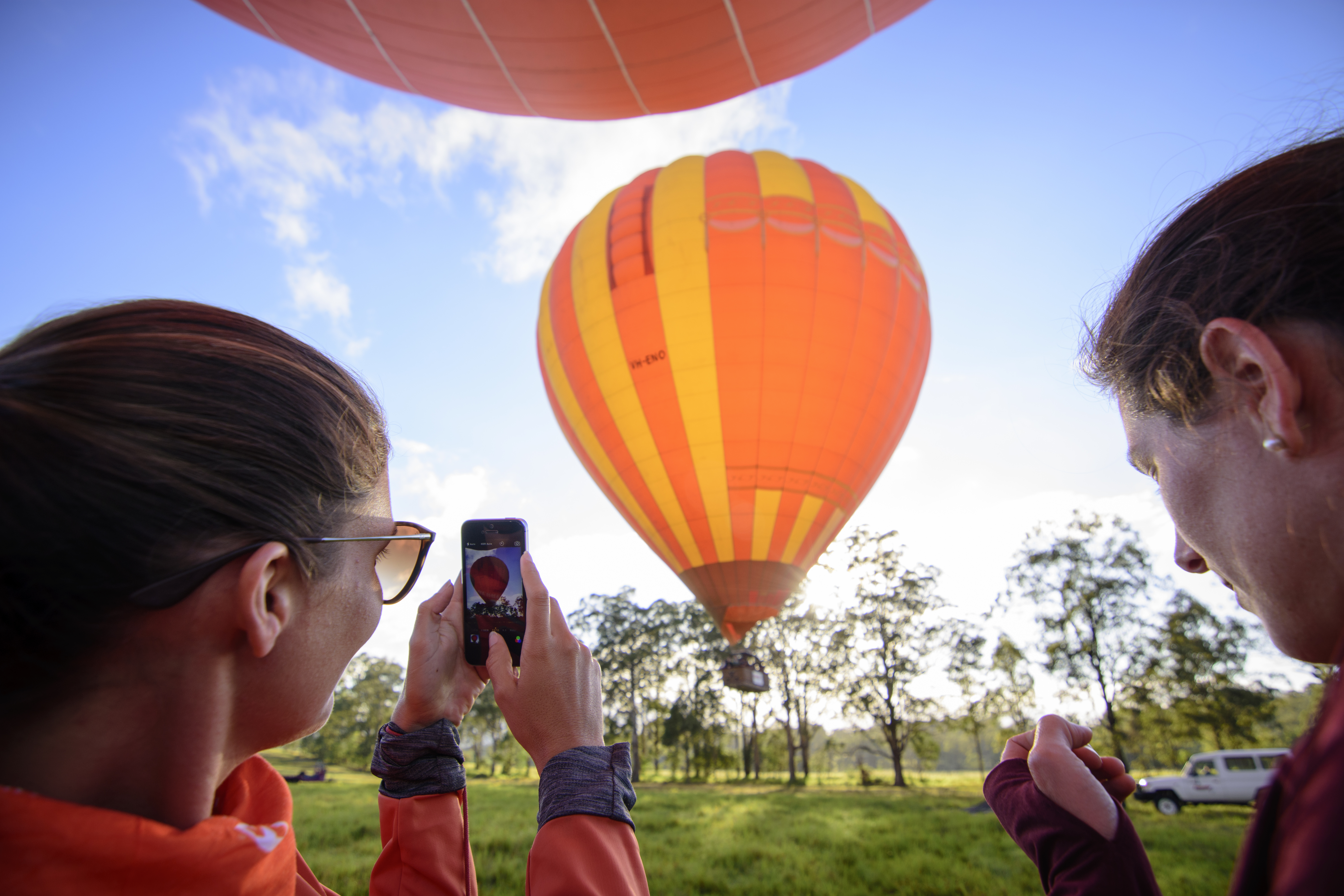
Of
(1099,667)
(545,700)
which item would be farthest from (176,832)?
(1099,667)

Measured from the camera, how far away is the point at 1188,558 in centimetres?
121

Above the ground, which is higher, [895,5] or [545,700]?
[895,5]

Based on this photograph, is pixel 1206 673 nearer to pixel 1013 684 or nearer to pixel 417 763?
pixel 1013 684

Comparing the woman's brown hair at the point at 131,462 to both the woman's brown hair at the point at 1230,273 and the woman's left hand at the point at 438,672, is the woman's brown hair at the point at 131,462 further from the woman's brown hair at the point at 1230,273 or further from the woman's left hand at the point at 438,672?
the woman's brown hair at the point at 1230,273

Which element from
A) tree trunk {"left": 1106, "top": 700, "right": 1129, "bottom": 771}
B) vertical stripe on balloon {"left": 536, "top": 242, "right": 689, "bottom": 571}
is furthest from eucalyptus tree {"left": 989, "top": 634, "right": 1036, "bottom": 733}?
vertical stripe on balloon {"left": 536, "top": 242, "right": 689, "bottom": 571}

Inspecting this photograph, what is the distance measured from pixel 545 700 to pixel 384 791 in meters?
0.69

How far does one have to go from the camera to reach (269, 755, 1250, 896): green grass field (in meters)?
6.94

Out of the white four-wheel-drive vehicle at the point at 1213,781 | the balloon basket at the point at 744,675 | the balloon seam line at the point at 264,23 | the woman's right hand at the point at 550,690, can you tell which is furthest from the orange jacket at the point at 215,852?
the white four-wheel-drive vehicle at the point at 1213,781

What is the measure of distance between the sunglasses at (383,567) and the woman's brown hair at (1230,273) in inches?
52.7

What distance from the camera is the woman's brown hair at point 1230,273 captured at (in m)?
0.89

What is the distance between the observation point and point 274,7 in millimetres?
7203

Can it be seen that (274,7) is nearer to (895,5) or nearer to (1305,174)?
(895,5)

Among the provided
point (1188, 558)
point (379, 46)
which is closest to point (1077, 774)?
point (1188, 558)

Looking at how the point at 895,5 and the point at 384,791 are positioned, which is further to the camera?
the point at 895,5
